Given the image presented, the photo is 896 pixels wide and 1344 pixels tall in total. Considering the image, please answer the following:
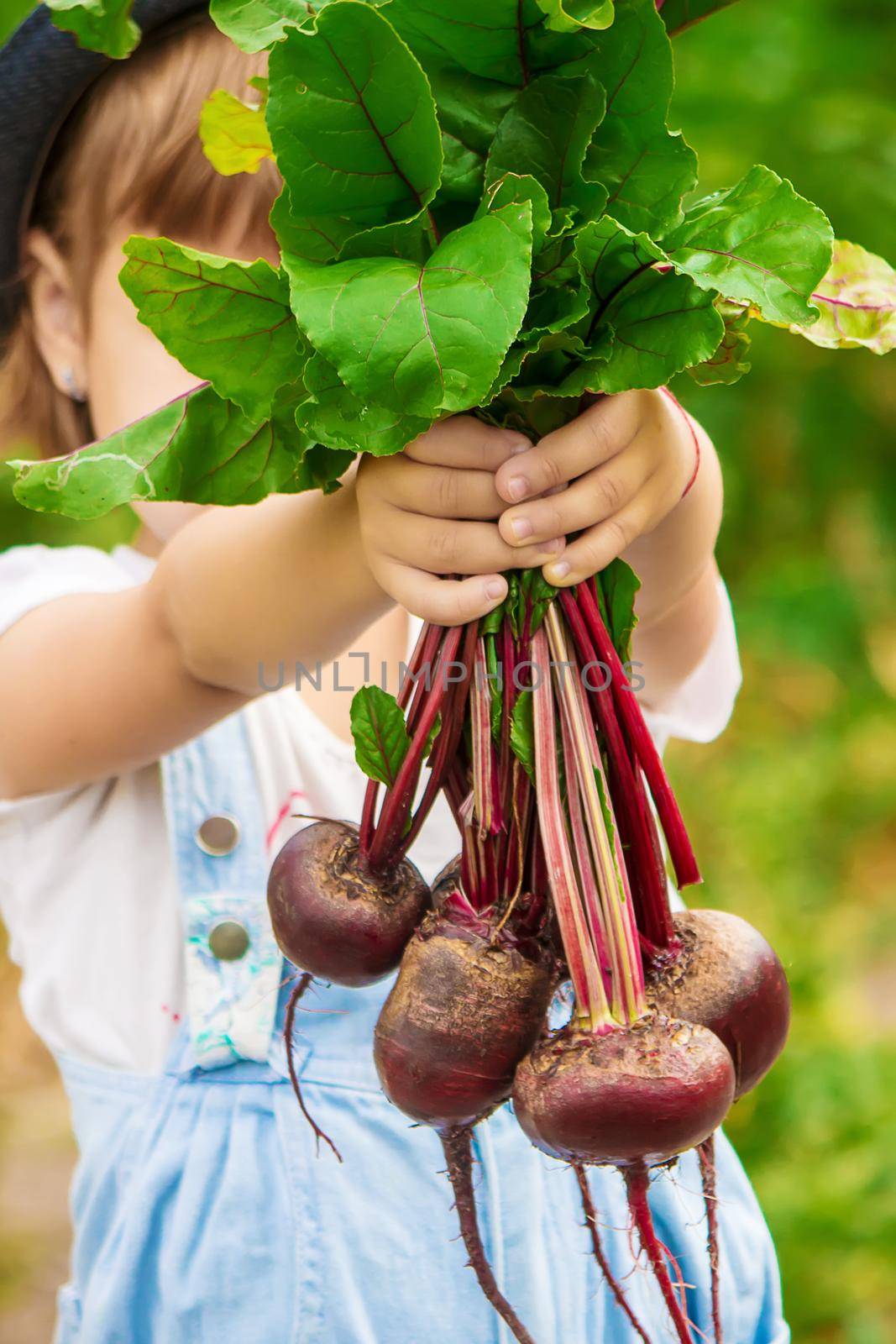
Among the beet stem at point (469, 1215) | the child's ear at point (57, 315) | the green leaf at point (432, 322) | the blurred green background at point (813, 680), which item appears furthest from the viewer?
the blurred green background at point (813, 680)

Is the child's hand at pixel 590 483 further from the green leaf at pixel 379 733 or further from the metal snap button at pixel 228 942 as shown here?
the metal snap button at pixel 228 942

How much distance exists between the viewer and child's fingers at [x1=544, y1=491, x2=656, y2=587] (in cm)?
73

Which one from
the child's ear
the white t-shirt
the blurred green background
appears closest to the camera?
the white t-shirt

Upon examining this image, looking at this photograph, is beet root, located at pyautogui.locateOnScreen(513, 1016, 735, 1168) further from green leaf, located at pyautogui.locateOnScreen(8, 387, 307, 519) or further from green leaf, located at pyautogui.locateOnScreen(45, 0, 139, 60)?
green leaf, located at pyautogui.locateOnScreen(45, 0, 139, 60)

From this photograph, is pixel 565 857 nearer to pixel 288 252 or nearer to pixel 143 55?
pixel 288 252

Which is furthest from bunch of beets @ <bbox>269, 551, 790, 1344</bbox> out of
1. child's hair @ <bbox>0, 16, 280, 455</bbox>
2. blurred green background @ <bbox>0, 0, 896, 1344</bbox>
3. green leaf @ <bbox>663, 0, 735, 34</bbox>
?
blurred green background @ <bbox>0, 0, 896, 1344</bbox>

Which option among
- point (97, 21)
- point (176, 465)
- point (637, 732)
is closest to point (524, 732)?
point (637, 732)

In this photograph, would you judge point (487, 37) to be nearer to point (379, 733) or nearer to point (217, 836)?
point (379, 733)

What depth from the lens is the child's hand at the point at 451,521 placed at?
0.72m

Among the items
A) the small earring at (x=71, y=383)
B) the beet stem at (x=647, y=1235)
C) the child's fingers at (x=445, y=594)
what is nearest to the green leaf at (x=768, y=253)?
the child's fingers at (x=445, y=594)

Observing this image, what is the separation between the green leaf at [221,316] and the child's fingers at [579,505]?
0.16 meters

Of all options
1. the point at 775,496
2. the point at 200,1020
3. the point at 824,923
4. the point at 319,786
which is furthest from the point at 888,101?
the point at 200,1020

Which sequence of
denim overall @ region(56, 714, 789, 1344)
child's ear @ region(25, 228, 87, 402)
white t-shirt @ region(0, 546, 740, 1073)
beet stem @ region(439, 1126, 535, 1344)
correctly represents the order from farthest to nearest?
1. child's ear @ region(25, 228, 87, 402)
2. white t-shirt @ region(0, 546, 740, 1073)
3. denim overall @ region(56, 714, 789, 1344)
4. beet stem @ region(439, 1126, 535, 1344)

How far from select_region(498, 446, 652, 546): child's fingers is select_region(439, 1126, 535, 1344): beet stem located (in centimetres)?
39
